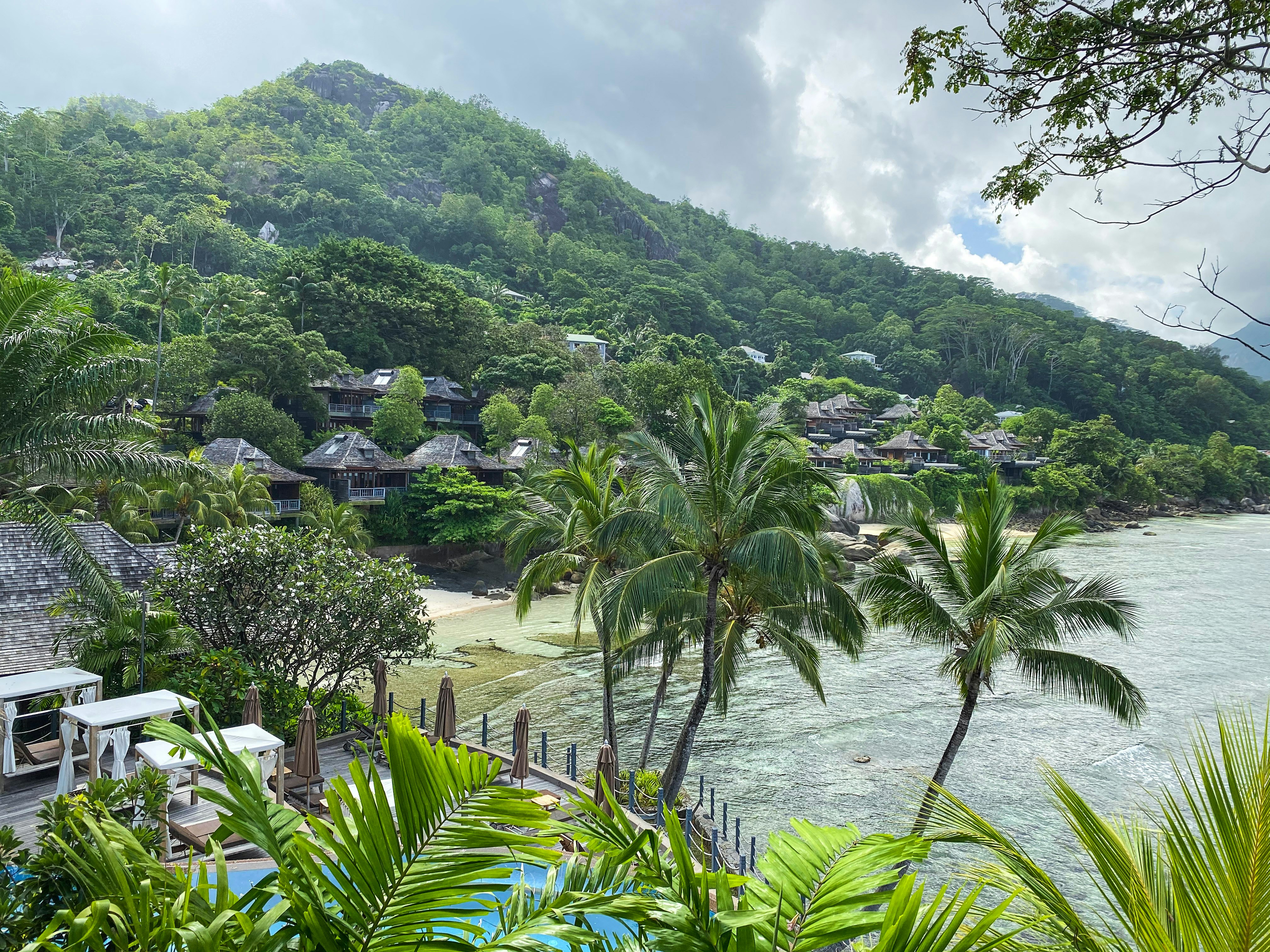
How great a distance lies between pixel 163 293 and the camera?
33.9 metres

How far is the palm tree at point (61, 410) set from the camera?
9.70 meters

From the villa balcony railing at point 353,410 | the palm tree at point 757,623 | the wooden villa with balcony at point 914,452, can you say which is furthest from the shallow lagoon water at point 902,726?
the wooden villa with balcony at point 914,452

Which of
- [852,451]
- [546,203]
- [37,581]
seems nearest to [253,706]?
[37,581]

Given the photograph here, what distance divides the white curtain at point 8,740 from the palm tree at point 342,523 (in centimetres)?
1905

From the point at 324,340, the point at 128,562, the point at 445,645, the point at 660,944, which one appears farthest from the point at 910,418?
the point at 660,944

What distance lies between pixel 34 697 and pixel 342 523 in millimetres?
19130

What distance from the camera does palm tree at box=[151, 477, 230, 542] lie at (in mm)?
24484

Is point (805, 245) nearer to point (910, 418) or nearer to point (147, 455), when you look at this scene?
point (910, 418)

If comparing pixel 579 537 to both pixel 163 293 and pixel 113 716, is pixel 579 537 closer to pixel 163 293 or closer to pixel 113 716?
pixel 113 716

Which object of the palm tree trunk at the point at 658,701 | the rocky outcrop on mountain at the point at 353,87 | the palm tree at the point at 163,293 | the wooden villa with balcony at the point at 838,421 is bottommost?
the palm tree trunk at the point at 658,701

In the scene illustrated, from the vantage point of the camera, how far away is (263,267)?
63125 millimetres

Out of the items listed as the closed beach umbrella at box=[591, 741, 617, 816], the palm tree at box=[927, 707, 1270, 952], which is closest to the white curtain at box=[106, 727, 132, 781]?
the closed beach umbrella at box=[591, 741, 617, 816]

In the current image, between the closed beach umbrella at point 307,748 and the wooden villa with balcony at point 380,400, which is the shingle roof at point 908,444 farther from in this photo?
the closed beach umbrella at point 307,748

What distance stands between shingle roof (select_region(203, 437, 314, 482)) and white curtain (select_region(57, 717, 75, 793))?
2242 centimetres
